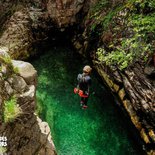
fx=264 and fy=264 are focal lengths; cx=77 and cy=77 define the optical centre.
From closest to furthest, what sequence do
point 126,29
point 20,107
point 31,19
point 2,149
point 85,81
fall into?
point 2,149, point 20,107, point 85,81, point 126,29, point 31,19

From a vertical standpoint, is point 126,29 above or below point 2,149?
above

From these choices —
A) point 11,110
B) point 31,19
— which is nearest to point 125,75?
point 11,110

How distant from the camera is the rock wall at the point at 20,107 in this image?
6.34 meters

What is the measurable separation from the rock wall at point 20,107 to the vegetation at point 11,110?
2 centimetres

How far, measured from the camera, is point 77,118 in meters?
11.2

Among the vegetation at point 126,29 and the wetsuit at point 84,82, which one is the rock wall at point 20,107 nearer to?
the wetsuit at point 84,82

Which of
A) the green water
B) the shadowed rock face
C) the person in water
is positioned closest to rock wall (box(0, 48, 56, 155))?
the person in water

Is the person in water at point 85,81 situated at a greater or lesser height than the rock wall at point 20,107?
lesser

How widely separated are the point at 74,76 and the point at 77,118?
2953 millimetres

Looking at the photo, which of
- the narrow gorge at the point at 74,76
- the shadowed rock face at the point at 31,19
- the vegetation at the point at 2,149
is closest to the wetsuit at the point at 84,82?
the narrow gorge at the point at 74,76

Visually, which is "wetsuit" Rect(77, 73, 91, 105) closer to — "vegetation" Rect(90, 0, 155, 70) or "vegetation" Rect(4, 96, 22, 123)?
"vegetation" Rect(90, 0, 155, 70)

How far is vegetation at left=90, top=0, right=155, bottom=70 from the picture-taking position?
8688mm

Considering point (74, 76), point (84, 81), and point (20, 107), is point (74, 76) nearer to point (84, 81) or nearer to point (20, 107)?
point (84, 81)

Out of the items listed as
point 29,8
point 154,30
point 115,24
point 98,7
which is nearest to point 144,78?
point 154,30
